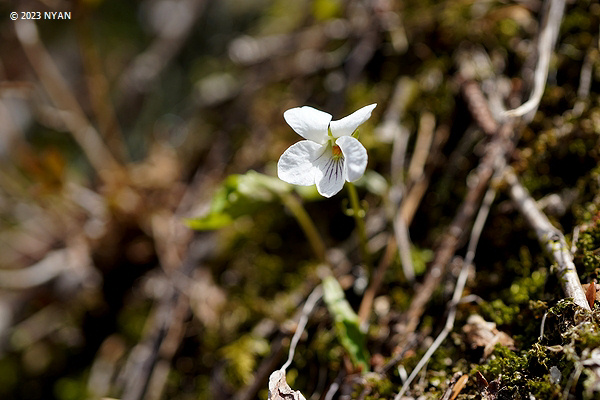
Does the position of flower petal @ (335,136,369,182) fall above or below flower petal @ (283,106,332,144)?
below

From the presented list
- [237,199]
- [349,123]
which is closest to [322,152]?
[349,123]

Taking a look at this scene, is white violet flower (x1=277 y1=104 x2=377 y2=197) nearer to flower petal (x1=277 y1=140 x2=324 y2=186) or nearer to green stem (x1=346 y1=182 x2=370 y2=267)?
flower petal (x1=277 y1=140 x2=324 y2=186)

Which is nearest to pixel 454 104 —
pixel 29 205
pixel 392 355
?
pixel 392 355

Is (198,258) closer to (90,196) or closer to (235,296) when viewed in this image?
(235,296)

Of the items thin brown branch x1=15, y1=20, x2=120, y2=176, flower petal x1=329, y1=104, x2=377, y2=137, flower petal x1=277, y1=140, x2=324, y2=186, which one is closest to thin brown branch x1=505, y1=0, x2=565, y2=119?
flower petal x1=329, y1=104, x2=377, y2=137

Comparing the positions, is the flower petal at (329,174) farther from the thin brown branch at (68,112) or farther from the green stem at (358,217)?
the thin brown branch at (68,112)

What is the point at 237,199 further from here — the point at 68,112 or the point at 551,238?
the point at 68,112

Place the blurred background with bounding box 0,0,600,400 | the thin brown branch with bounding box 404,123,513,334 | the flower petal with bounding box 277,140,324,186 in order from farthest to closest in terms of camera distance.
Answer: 1. the blurred background with bounding box 0,0,600,400
2. the thin brown branch with bounding box 404,123,513,334
3. the flower petal with bounding box 277,140,324,186
